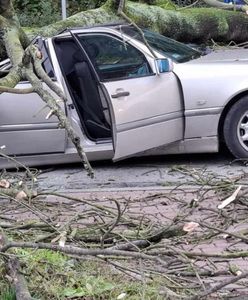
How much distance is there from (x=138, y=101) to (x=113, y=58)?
65 cm

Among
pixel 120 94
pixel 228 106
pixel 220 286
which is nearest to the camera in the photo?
pixel 220 286

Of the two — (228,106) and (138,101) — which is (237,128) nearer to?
(228,106)

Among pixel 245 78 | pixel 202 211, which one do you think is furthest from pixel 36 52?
pixel 245 78

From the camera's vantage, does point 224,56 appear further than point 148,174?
Yes

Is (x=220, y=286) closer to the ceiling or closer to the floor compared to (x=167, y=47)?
closer to the ceiling

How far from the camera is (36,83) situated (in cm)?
481

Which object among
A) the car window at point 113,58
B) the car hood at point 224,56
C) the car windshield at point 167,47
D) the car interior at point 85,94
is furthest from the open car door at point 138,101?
the car hood at point 224,56

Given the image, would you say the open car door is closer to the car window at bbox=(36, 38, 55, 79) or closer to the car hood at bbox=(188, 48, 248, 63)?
the car window at bbox=(36, 38, 55, 79)

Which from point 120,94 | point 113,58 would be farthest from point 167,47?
point 120,94

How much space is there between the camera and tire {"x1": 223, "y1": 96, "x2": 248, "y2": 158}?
7246 mm

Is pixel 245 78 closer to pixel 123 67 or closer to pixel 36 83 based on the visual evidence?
pixel 123 67

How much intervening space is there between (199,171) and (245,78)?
1094mm

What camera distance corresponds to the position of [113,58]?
7.38 metres

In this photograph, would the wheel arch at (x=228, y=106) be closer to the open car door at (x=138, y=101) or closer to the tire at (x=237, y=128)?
the tire at (x=237, y=128)
